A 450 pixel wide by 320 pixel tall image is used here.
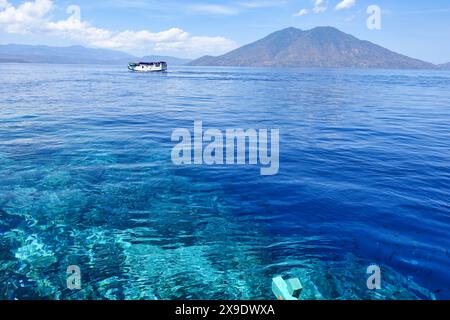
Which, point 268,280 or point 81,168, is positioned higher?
point 81,168

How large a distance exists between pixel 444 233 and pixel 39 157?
73.8 feet

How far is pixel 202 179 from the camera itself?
17.4 m

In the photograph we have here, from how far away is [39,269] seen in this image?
9.77 meters

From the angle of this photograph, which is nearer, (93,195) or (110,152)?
(93,195)

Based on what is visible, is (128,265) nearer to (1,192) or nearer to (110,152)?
(1,192)
